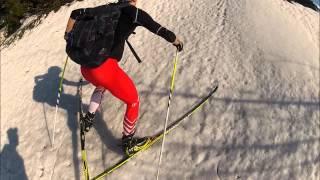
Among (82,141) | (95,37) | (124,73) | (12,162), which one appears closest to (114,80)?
(124,73)

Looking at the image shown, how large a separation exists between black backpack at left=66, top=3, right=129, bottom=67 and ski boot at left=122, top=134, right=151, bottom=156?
149 centimetres

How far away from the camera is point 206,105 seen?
8.27 m

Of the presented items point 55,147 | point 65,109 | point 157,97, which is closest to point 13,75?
point 65,109

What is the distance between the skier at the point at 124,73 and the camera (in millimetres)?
6371

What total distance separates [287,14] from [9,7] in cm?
978

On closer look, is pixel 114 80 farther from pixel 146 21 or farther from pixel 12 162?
pixel 12 162

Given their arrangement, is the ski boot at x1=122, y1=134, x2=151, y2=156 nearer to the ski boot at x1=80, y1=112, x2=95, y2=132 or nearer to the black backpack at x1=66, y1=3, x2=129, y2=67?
the ski boot at x1=80, y1=112, x2=95, y2=132

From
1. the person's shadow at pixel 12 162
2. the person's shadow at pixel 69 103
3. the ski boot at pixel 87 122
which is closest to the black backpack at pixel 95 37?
the ski boot at pixel 87 122

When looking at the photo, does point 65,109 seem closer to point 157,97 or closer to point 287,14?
point 157,97

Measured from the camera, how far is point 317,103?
320 inches

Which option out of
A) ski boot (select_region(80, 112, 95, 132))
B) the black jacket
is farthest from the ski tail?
the black jacket

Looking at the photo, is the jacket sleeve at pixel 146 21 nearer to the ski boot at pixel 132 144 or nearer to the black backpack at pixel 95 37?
the black backpack at pixel 95 37

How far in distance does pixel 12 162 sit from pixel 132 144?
9.51ft

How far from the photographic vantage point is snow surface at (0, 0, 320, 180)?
723 cm
